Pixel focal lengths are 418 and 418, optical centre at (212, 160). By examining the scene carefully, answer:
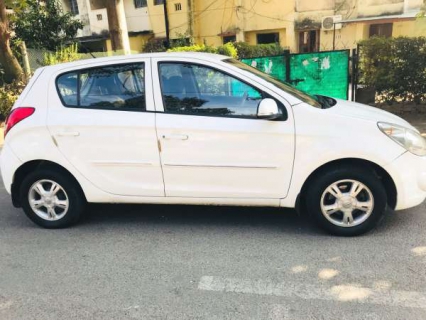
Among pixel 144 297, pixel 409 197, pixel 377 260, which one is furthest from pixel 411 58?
pixel 144 297

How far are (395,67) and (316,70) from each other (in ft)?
5.35

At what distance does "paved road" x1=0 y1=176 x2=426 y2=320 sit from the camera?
2.94 m

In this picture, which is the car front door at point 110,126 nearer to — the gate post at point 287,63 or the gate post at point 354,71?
the gate post at point 287,63

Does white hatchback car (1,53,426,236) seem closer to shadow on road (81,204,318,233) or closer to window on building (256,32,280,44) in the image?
shadow on road (81,204,318,233)

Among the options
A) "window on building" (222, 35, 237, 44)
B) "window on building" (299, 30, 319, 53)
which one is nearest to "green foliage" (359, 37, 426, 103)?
"window on building" (299, 30, 319, 53)

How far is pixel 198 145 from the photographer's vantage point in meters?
3.89

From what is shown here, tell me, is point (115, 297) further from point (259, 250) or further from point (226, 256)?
point (259, 250)

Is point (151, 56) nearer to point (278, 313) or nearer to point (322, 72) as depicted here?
point (278, 313)

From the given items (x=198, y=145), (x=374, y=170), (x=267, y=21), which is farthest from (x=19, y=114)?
(x=267, y=21)

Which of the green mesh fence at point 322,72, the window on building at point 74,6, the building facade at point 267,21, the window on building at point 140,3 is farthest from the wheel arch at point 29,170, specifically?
the window on building at point 74,6

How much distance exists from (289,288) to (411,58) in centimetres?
725

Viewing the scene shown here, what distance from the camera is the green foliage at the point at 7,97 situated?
35.7 ft

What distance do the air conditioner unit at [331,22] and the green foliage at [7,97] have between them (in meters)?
15.2

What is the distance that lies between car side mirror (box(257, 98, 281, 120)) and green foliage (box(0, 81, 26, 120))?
9.16m
